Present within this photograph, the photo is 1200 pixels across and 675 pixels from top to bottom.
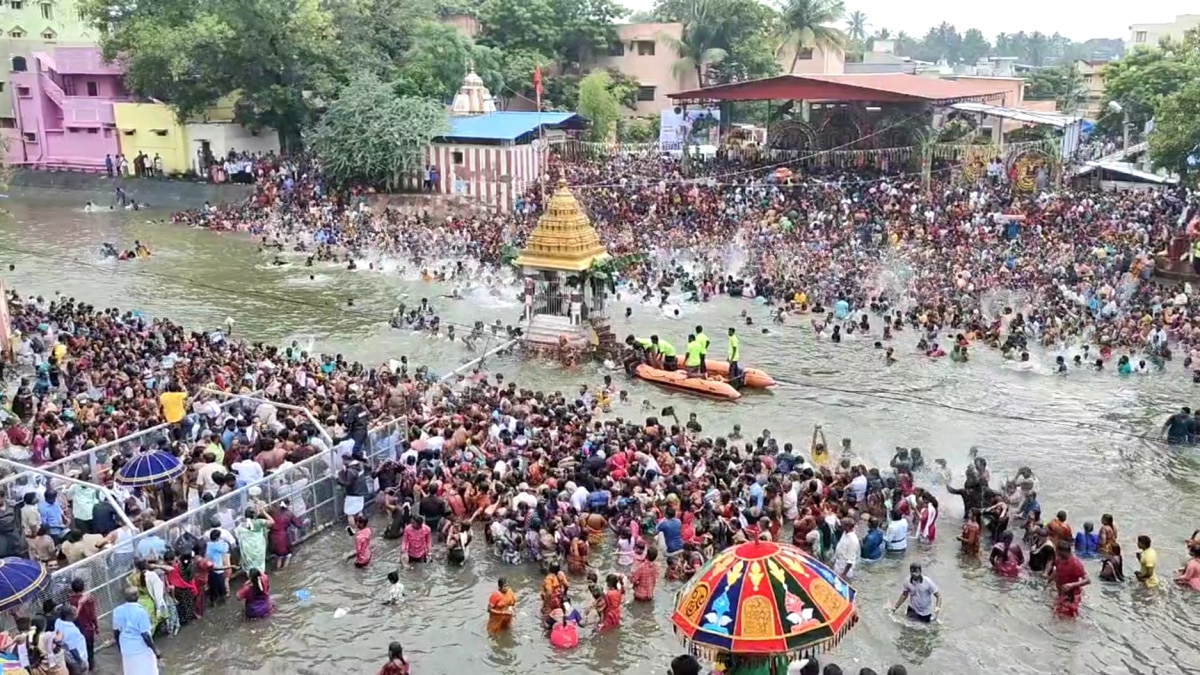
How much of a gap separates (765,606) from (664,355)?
14142 millimetres

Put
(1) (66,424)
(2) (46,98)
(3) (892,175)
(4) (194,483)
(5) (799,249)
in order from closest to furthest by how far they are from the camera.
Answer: (4) (194,483) → (1) (66,424) → (5) (799,249) → (3) (892,175) → (2) (46,98)

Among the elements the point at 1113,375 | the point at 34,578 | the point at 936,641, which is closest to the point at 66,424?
the point at 34,578

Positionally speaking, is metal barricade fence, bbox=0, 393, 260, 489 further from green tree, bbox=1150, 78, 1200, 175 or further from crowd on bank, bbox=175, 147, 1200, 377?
green tree, bbox=1150, 78, 1200, 175

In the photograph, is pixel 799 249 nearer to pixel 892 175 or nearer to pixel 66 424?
pixel 892 175

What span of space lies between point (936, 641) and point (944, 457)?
6433 mm

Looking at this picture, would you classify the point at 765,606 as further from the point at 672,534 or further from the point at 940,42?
the point at 940,42

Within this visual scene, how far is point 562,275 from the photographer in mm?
24391

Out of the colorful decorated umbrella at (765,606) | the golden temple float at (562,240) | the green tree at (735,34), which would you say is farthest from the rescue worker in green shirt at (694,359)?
the green tree at (735,34)

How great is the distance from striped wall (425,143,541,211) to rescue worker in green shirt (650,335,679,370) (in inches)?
746

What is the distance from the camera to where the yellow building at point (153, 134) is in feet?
165

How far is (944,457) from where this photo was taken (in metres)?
17.9

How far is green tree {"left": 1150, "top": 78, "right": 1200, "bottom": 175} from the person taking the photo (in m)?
33.2

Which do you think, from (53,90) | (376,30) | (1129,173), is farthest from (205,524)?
(53,90)

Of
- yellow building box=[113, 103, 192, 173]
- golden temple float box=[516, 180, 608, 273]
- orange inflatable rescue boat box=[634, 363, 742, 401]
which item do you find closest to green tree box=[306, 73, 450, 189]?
yellow building box=[113, 103, 192, 173]
